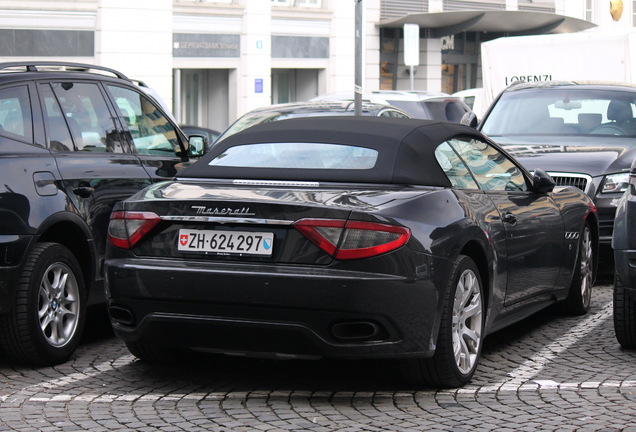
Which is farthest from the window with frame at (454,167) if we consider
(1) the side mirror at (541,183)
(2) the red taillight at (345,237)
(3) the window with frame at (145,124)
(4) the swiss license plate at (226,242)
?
(3) the window with frame at (145,124)

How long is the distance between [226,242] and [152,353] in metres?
1.13

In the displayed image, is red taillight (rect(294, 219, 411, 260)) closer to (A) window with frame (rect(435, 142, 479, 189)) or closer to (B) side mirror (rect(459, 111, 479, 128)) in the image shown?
(A) window with frame (rect(435, 142, 479, 189))

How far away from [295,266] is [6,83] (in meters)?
2.39

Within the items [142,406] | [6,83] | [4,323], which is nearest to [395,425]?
[142,406]

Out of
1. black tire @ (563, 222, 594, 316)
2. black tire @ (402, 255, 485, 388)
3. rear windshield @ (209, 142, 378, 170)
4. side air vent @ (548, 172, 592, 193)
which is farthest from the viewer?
side air vent @ (548, 172, 592, 193)

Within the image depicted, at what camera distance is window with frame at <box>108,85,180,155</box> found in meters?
8.46

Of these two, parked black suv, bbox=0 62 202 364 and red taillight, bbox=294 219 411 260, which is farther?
parked black suv, bbox=0 62 202 364

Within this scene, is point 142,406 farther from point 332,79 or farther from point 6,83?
point 332,79

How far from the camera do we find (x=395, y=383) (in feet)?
21.9

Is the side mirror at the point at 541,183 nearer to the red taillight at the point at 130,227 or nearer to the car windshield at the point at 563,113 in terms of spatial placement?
the red taillight at the point at 130,227

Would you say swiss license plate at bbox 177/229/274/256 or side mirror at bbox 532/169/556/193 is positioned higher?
side mirror at bbox 532/169/556/193

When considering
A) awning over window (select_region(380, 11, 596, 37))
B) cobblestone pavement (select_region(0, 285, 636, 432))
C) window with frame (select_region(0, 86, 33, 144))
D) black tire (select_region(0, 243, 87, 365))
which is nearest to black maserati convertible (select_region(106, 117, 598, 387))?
cobblestone pavement (select_region(0, 285, 636, 432))

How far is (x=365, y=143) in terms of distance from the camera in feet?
22.3

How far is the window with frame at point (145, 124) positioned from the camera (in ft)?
27.8
